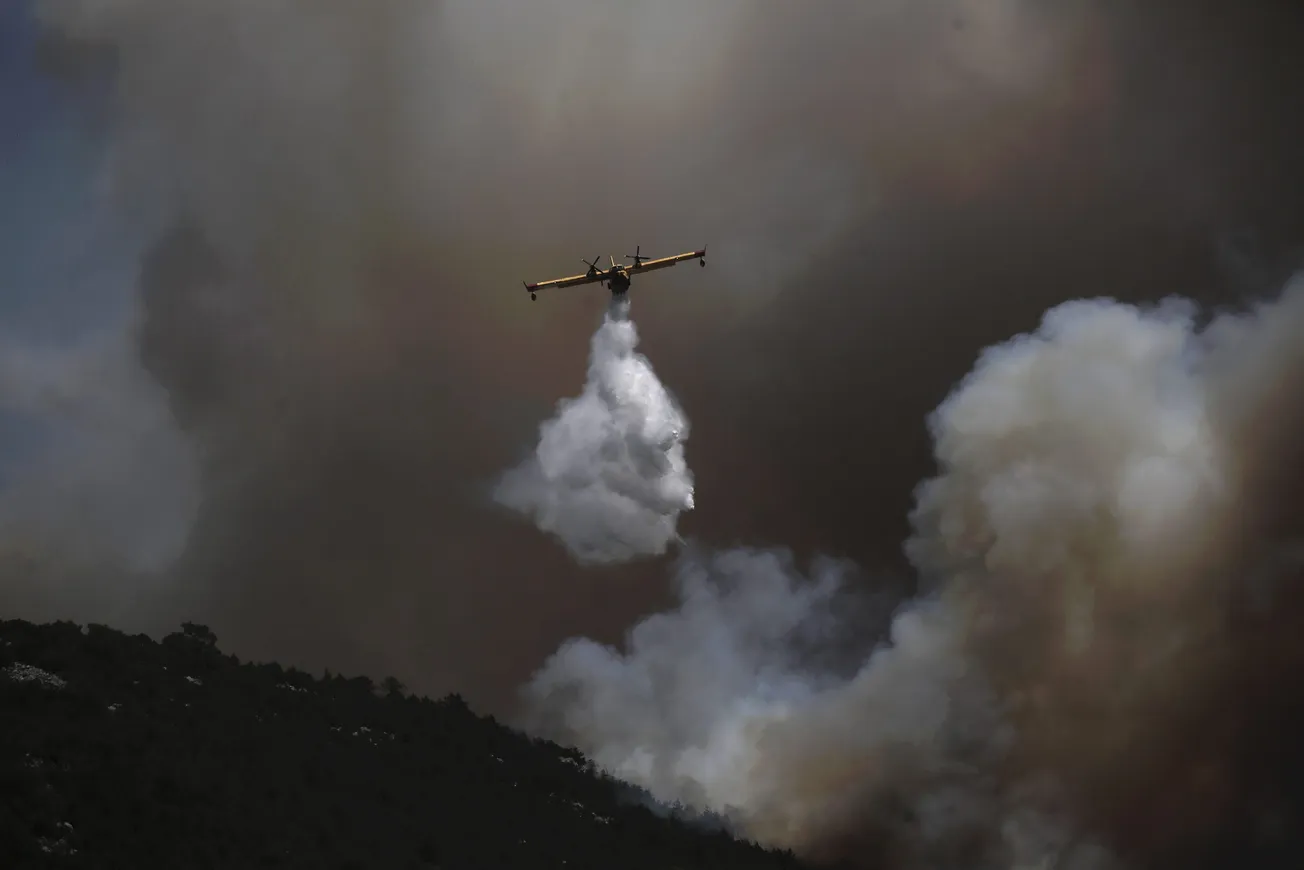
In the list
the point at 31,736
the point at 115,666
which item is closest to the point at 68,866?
the point at 31,736

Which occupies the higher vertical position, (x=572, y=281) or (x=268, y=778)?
(x=572, y=281)

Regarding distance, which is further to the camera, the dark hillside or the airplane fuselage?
the airplane fuselage

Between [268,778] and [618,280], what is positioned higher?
[618,280]

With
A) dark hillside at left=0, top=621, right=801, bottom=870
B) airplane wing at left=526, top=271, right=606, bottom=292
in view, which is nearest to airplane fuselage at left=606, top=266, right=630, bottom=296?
airplane wing at left=526, top=271, right=606, bottom=292

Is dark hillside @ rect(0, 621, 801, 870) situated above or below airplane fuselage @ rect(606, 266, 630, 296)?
below

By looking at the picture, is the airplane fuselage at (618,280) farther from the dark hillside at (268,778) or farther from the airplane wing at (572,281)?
the dark hillside at (268,778)

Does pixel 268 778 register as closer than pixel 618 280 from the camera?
Yes

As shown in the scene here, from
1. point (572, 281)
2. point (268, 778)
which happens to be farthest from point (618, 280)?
point (268, 778)

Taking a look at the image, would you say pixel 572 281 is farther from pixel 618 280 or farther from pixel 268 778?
pixel 268 778

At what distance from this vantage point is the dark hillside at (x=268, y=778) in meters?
90.1

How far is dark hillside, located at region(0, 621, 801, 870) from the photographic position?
296 ft

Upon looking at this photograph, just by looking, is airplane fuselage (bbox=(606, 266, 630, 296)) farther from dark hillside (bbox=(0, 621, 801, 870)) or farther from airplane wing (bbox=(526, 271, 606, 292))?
dark hillside (bbox=(0, 621, 801, 870))

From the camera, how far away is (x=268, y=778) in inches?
4313

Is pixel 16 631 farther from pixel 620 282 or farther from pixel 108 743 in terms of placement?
pixel 620 282
